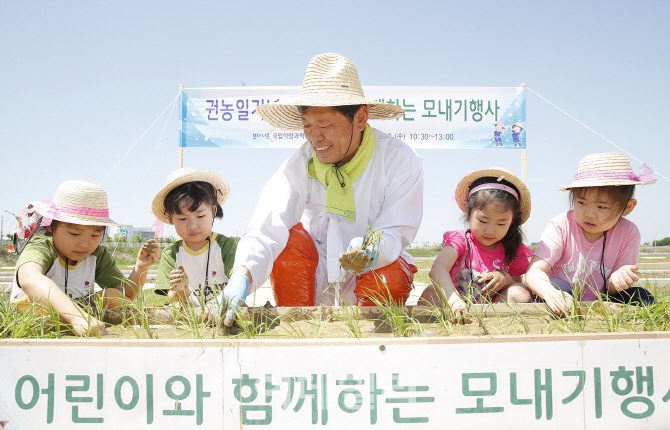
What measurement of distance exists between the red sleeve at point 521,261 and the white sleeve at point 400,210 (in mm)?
822

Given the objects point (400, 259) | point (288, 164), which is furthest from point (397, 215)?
point (288, 164)

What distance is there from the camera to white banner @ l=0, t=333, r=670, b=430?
152 centimetres

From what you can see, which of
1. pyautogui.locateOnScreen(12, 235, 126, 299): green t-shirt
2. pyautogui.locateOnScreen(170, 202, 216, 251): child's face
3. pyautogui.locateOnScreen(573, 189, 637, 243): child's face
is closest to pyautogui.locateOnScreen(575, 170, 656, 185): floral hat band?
pyautogui.locateOnScreen(573, 189, 637, 243): child's face

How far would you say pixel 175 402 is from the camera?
5.02 feet

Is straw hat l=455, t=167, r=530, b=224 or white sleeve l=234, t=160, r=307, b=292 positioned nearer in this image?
white sleeve l=234, t=160, r=307, b=292

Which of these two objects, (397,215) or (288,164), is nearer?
(397,215)

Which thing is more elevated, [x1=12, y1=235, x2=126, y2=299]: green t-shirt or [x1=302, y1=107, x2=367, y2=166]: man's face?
[x1=302, y1=107, x2=367, y2=166]: man's face

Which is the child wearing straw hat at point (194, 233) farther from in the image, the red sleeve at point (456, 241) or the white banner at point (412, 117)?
the white banner at point (412, 117)

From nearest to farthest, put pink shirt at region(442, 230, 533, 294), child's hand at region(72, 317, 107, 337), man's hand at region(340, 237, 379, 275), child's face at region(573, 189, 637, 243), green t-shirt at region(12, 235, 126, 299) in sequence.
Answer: child's hand at region(72, 317, 107, 337) < man's hand at region(340, 237, 379, 275) < green t-shirt at region(12, 235, 126, 299) < child's face at region(573, 189, 637, 243) < pink shirt at region(442, 230, 533, 294)

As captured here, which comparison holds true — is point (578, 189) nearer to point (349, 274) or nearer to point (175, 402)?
point (349, 274)

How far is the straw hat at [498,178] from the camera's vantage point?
3006mm

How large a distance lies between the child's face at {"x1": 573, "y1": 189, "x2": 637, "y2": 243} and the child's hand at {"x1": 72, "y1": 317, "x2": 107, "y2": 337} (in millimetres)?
2732

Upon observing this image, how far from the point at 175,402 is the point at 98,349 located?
→ 324 millimetres

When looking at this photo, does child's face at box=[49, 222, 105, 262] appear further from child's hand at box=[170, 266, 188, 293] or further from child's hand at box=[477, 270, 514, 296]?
child's hand at box=[477, 270, 514, 296]
